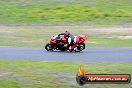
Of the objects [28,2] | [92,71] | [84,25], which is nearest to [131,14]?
[84,25]

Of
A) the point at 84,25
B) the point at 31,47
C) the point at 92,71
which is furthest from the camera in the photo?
the point at 84,25

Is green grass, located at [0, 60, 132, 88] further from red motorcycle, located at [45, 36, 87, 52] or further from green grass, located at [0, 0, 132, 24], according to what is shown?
green grass, located at [0, 0, 132, 24]

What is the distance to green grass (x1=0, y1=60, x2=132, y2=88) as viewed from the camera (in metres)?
19.0

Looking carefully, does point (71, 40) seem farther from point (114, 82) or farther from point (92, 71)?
point (114, 82)

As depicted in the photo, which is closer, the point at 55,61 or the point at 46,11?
the point at 55,61

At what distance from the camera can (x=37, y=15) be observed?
49344 millimetres

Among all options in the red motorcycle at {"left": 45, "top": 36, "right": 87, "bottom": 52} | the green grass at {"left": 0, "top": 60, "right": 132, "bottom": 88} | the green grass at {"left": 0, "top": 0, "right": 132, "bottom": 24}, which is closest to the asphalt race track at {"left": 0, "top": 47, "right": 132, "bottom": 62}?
the red motorcycle at {"left": 45, "top": 36, "right": 87, "bottom": 52}

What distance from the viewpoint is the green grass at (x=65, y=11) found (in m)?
47.7

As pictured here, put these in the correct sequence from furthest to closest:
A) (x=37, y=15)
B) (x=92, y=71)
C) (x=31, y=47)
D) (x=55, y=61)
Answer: (x=37, y=15)
(x=31, y=47)
(x=55, y=61)
(x=92, y=71)

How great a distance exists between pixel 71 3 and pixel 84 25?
9.37 m

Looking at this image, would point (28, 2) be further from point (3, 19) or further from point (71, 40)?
point (71, 40)

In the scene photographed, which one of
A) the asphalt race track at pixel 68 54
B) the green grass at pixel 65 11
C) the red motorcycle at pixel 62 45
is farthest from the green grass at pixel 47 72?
the green grass at pixel 65 11

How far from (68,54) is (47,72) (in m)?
7.33

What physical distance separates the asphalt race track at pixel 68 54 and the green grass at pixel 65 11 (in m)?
16.4
